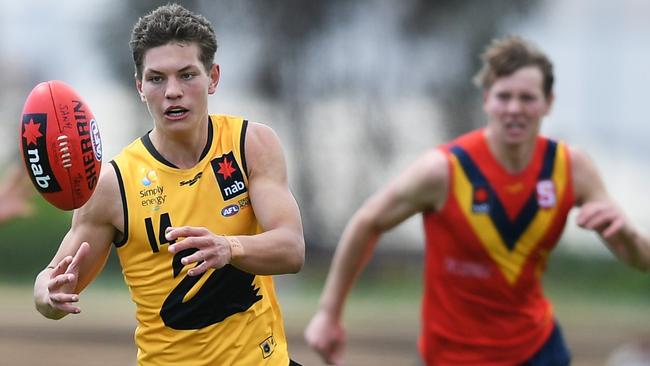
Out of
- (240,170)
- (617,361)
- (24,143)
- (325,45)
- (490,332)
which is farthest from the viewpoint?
(325,45)

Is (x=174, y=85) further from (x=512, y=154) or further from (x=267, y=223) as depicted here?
(x=512, y=154)

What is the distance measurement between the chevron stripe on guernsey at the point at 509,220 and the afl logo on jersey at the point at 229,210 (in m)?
1.62

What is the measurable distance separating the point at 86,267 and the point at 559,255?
959cm

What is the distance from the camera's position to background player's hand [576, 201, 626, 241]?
15.7 feet

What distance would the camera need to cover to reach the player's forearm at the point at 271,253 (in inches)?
152

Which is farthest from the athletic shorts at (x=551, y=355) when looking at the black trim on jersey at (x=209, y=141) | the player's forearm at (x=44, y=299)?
the player's forearm at (x=44, y=299)

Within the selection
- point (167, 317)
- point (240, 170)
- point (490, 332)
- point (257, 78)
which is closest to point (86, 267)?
point (167, 317)

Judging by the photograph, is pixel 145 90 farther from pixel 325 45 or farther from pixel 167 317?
pixel 325 45

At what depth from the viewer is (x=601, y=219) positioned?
15.8 feet

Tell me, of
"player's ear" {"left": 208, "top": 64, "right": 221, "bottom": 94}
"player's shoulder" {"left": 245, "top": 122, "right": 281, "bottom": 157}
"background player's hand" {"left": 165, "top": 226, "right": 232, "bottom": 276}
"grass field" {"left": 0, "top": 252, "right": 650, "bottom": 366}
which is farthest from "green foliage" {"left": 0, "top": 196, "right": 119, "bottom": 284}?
"background player's hand" {"left": 165, "top": 226, "right": 232, "bottom": 276}

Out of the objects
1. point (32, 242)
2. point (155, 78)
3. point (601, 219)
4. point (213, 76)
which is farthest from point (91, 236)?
point (32, 242)

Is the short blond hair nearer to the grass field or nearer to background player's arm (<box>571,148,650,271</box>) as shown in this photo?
background player's arm (<box>571,148,650,271</box>)

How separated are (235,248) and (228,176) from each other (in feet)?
1.39

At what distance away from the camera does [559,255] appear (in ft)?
42.8
